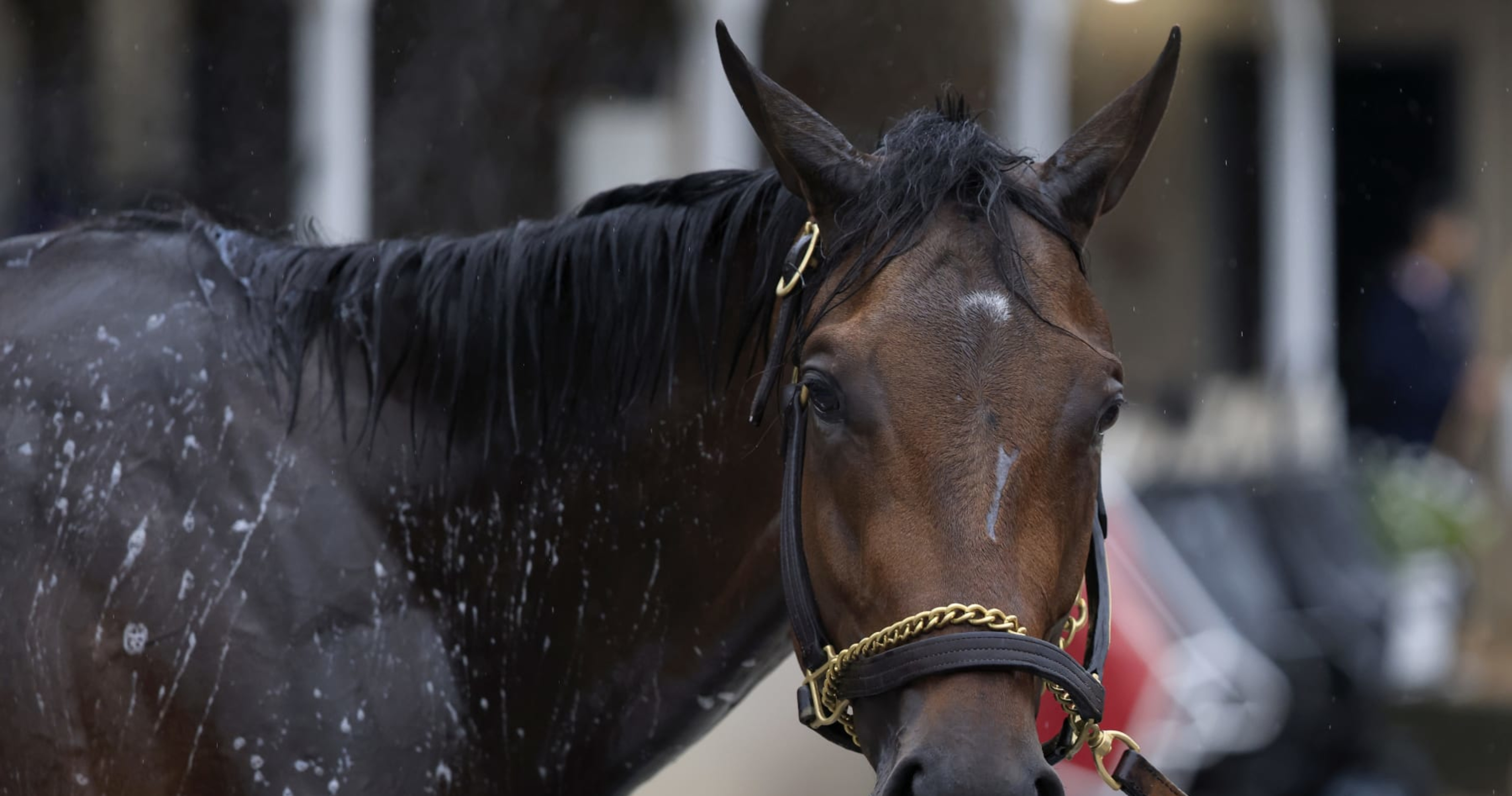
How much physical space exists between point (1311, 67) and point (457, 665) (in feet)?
28.9

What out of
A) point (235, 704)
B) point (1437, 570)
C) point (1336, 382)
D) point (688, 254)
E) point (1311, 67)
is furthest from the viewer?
point (1311, 67)

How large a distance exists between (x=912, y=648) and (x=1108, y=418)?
396 millimetres

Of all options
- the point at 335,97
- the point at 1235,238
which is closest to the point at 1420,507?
the point at 1235,238

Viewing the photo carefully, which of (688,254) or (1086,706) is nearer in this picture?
(1086,706)

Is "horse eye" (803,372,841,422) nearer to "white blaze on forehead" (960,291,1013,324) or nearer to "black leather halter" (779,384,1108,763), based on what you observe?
"black leather halter" (779,384,1108,763)

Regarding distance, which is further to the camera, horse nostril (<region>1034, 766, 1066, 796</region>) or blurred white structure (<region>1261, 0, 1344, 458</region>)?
blurred white structure (<region>1261, 0, 1344, 458</region>)

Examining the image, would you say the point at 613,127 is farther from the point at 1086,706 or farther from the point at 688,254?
the point at 1086,706

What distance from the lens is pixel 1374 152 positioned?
34.4 ft

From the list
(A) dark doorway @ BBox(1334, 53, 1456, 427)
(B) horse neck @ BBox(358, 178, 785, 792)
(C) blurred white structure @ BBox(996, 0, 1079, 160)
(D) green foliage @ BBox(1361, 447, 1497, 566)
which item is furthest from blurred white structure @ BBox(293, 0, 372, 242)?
(A) dark doorway @ BBox(1334, 53, 1456, 427)

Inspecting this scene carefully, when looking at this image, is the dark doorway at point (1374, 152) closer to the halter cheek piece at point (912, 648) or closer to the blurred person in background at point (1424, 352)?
the blurred person in background at point (1424, 352)

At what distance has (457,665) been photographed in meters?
2.15

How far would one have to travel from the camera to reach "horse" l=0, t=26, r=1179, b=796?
1907 mm

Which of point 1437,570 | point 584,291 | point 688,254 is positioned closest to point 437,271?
point 584,291

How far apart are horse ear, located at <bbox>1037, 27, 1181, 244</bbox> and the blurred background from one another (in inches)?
17.2
